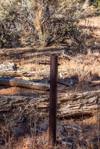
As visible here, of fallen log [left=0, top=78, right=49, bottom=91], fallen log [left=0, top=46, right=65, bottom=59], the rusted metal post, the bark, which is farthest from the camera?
fallen log [left=0, top=46, right=65, bottom=59]

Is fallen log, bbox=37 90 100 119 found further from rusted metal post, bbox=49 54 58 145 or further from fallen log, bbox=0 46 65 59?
fallen log, bbox=0 46 65 59

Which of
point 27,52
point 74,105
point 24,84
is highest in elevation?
point 74,105

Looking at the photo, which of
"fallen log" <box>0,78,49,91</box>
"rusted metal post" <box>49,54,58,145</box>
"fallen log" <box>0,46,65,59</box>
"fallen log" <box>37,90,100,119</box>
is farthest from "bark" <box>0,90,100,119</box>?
"fallen log" <box>0,46,65,59</box>

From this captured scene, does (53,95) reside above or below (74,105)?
above

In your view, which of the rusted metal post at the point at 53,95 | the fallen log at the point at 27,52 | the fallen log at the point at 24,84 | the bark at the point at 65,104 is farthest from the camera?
the fallen log at the point at 27,52

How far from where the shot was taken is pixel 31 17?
1566 centimetres

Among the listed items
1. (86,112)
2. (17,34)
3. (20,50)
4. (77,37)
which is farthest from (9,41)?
(86,112)

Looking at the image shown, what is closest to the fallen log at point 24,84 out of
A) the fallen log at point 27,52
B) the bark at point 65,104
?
the bark at point 65,104

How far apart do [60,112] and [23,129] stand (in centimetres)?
62

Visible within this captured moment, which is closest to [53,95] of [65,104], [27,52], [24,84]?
[65,104]

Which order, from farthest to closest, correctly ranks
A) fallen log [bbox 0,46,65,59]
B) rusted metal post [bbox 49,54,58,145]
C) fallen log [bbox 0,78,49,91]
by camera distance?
fallen log [bbox 0,46,65,59], fallen log [bbox 0,78,49,91], rusted metal post [bbox 49,54,58,145]

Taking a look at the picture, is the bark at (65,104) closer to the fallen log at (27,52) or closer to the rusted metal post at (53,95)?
the rusted metal post at (53,95)

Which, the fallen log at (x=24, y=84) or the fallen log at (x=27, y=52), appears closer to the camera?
the fallen log at (x=24, y=84)

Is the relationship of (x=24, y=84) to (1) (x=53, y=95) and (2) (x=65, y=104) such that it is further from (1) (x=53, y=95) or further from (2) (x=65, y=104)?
(1) (x=53, y=95)
